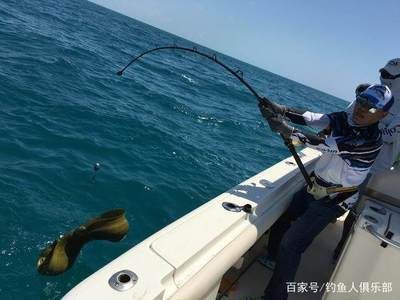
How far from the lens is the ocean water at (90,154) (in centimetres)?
488

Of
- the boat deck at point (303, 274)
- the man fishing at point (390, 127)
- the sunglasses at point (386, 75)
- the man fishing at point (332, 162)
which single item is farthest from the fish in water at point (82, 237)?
the sunglasses at point (386, 75)

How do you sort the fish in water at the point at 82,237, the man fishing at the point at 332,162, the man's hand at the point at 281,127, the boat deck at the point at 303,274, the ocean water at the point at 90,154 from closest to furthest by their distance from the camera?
the fish in water at the point at 82,237, the man fishing at the point at 332,162, the man's hand at the point at 281,127, the boat deck at the point at 303,274, the ocean water at the point at 90,154

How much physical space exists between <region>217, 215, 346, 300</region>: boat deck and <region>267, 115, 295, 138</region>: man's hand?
1389mm

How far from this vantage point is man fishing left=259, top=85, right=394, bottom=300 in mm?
2967

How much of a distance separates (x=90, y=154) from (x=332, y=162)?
5276mm

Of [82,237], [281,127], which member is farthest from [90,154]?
[281,127]

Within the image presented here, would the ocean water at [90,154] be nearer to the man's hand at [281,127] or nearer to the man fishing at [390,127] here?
the man's hand at [281,127]

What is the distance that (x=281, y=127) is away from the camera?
3.34m

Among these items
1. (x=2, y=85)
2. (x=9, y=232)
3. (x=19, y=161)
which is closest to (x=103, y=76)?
(x=2, y=85)

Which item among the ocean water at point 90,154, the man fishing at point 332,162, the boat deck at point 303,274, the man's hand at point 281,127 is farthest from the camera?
the ocean water at point 90,154

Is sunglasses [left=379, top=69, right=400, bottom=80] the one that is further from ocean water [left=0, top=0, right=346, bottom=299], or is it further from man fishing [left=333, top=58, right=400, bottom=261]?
ocean water [left=0, top=0, right=346, bottom=299]

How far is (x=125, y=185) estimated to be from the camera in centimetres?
674

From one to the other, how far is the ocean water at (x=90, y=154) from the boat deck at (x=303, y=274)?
6.13ft

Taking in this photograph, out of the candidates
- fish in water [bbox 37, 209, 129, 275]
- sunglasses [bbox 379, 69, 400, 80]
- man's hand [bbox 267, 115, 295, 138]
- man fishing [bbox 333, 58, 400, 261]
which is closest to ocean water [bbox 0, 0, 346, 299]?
fish in water [bbox 37, 209, 129, 275]
